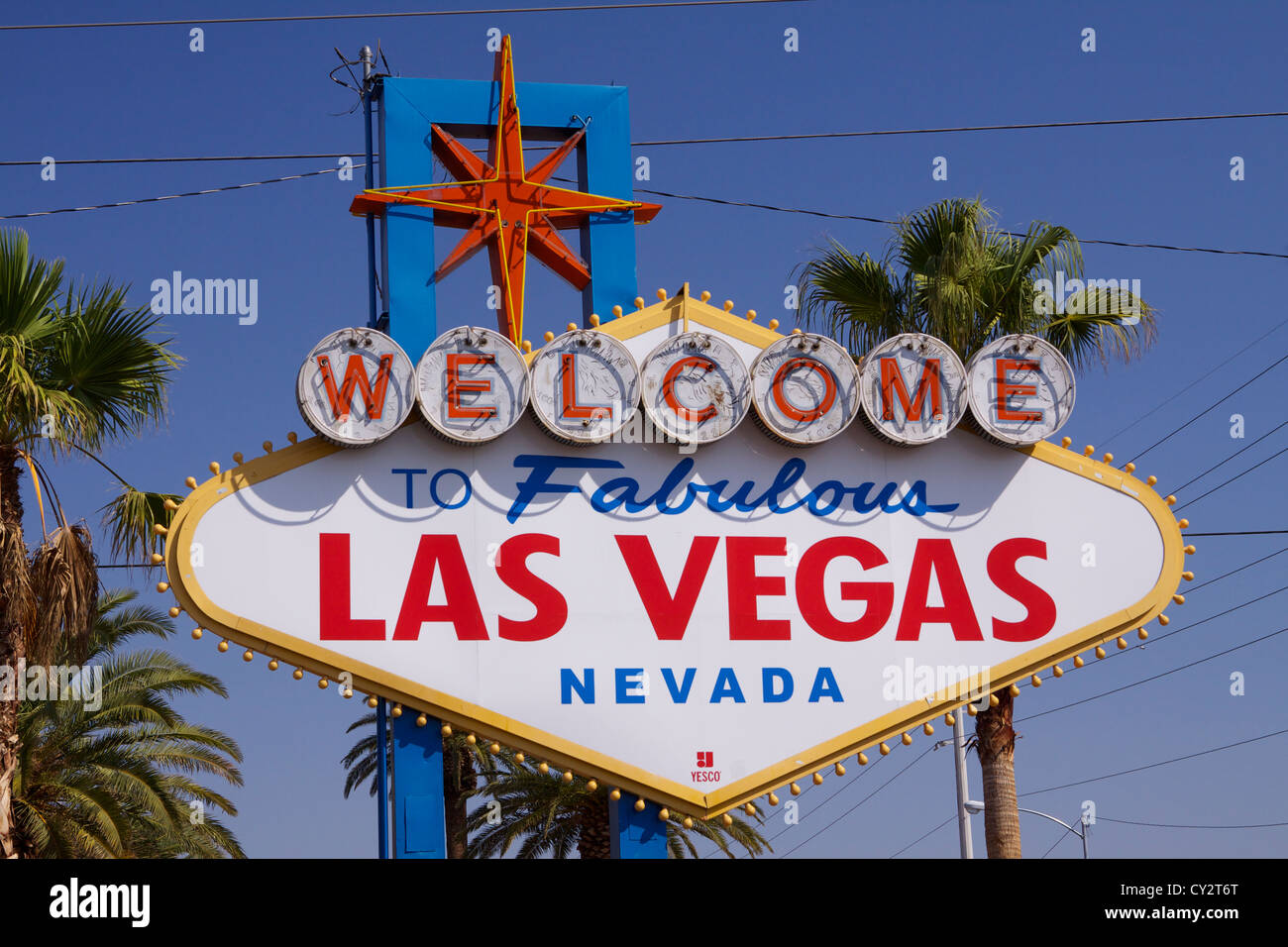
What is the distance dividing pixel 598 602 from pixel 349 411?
286cm

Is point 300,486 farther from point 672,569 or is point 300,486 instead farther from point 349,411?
point 672,569

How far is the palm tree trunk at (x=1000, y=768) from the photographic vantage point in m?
19.3

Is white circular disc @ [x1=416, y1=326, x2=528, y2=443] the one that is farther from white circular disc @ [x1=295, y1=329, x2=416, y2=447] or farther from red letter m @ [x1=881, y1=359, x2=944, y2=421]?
red letter m @ [x1=881, y1=359, x2=944, y2=421]

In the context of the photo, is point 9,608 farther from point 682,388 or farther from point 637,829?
point 682,388

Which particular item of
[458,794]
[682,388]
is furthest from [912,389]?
[458,794]

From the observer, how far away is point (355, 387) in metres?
15.6

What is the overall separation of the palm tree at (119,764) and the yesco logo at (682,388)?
351 inches

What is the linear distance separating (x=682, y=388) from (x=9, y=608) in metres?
6.93

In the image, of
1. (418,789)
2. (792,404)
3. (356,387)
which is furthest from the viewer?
(792,404)

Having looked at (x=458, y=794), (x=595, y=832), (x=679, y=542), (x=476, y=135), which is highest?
(x=476, y=135)

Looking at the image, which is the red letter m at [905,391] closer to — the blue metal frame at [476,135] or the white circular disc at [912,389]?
the white circular disc at [912,389]

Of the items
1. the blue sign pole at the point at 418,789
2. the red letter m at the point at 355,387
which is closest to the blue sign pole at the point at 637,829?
the blue sign pole at the point at 418,789

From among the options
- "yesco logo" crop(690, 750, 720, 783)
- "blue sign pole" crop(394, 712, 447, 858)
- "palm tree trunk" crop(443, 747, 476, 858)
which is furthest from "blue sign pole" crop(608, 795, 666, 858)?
"palm tree trunk" crop(443, 747, 476, 858)
